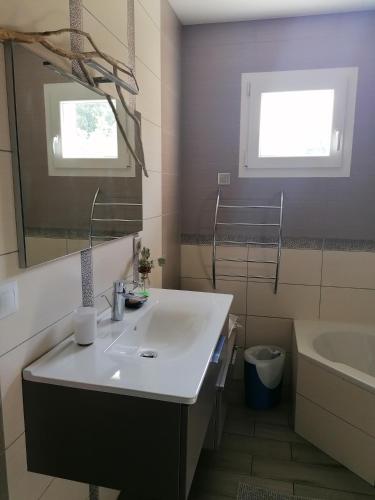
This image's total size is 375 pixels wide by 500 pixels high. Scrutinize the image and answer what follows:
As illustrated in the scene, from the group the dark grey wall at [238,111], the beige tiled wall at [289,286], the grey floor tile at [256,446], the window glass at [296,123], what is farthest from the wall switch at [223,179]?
the grey floor tile at [256,446]

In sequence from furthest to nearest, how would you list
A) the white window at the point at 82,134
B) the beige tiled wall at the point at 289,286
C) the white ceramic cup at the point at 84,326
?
the beige tiled wall at the point at 289,286 → the white ceramic cup at the point at 84,326 → the white window at the point at 82,134

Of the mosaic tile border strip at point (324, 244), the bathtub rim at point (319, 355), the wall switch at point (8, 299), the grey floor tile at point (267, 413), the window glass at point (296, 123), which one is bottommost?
the grey floor tile at point (267, 413)

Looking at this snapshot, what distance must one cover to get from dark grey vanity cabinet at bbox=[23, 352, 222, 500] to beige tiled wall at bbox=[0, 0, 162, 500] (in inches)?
2.6

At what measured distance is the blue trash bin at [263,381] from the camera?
265cm

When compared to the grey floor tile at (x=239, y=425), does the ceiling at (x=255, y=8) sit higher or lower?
higher

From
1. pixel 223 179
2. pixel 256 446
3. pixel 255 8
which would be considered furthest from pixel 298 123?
pixel 256 446

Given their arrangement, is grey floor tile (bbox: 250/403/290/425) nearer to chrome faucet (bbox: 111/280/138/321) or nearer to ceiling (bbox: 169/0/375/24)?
chrome faucet (bbox: 111/280/138/321)

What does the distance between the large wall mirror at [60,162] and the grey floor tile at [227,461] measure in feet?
4.63

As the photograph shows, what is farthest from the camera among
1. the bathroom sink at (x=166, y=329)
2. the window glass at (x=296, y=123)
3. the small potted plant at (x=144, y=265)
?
the window glass at (x=296, y=123)

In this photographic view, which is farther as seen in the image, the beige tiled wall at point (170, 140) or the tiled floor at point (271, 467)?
the beige tiled wall at point (170, 140)

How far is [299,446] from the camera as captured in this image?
233cm

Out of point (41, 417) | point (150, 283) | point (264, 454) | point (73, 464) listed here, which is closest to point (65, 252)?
point (41, 417)

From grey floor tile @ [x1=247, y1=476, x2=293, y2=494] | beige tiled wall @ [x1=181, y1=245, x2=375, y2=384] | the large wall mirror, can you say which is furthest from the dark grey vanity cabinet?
beige tiled wall @ [x1=181, y1=245, x2=375, y2=384]

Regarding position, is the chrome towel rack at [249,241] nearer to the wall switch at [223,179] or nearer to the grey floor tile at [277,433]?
the wall switch at [223,179]
